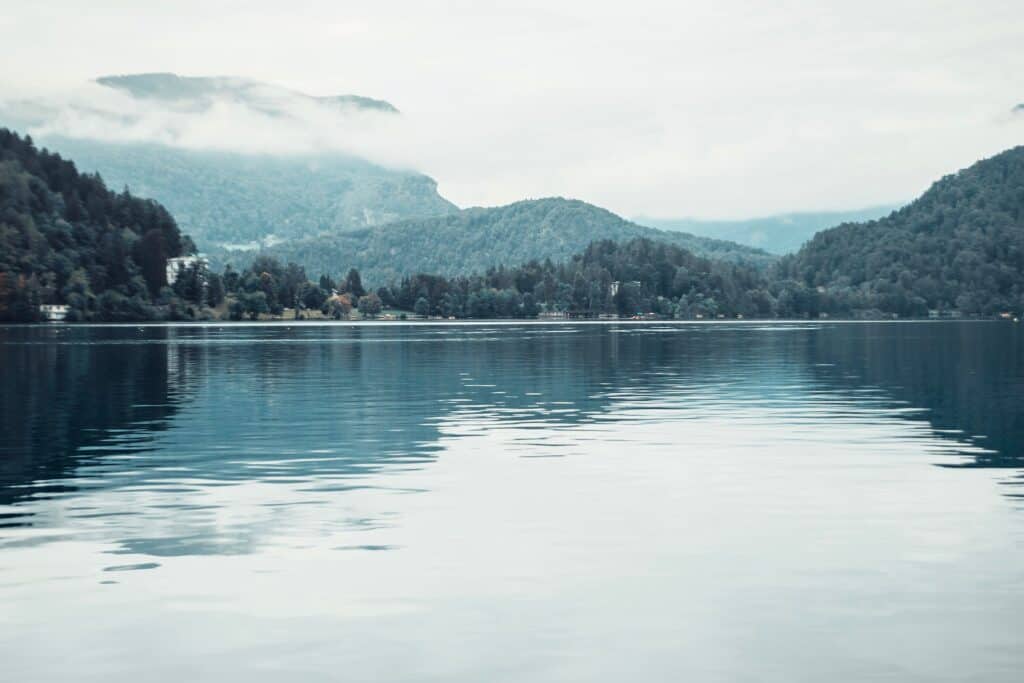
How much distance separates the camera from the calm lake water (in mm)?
21531

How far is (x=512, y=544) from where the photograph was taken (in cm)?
3105

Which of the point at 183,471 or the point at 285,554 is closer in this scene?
the point at 285,554

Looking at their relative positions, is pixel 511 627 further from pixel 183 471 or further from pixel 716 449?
pixel 716 449

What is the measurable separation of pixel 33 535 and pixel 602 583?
50.8ft

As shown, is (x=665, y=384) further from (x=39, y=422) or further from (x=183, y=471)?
(x=183, y=471)

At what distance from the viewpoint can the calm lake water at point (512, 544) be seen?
2153 cm

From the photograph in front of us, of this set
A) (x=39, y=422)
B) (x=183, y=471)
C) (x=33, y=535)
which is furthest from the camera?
(x=39, y=422)

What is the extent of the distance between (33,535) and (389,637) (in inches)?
549

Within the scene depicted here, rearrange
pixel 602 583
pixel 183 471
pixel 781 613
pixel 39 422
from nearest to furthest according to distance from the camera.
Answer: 1. pixel 781 613
2. pixel 602 583
3. pixel 183 471
4. pixel 39 422

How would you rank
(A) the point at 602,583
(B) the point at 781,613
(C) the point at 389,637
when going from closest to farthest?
1. (C) the point at 389,637
2. (B) the point at 781,613
3. (A) the point at 602,583

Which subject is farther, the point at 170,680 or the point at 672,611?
the point at 672,611

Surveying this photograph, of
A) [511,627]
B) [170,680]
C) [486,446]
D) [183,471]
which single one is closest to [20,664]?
[170,680]

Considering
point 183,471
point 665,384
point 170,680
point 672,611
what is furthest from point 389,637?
point 665,384

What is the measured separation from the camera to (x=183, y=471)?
4531 centimetres
